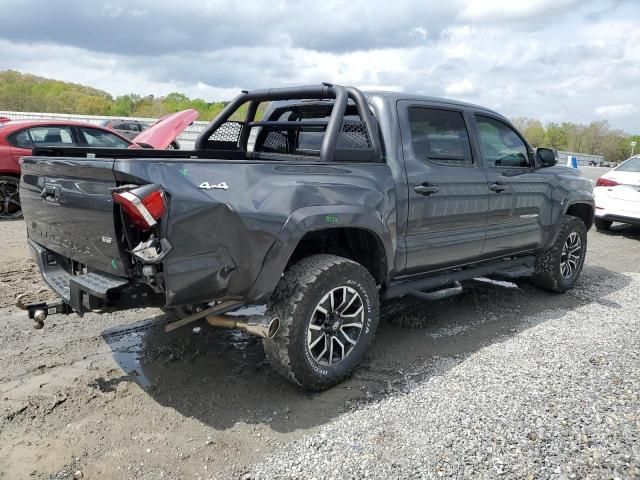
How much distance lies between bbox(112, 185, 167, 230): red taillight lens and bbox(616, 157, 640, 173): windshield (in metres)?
9.73

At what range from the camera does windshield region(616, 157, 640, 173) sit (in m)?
9.96

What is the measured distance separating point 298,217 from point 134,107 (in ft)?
327

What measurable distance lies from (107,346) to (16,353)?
2.03 ft

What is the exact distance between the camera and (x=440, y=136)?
444 centimetres

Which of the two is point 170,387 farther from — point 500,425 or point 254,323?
point 500,425

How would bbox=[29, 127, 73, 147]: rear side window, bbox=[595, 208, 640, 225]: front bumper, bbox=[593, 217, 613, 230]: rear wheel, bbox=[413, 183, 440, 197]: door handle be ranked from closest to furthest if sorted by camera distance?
bbox=[413, 183, 440, 197]: door handle < bbox=[29, 127, 73, 147]: rear side window < bbox=[595, 208, 640, 225]: front bumper < bbox=[593, 217, 613, 230]: rear wheel

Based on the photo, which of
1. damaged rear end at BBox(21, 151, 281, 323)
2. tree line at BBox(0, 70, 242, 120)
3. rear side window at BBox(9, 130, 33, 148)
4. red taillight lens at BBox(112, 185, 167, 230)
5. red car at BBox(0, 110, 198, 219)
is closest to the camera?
red taillight lens at BBox(112, 185, 167, 230)

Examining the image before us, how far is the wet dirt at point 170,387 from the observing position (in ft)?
9.23

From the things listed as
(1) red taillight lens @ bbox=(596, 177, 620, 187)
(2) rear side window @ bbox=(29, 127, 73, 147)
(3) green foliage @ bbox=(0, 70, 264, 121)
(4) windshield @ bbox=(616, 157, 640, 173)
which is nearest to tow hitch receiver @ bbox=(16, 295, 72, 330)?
(2) rear side window @ bbox=(29, 127, 73, 147)

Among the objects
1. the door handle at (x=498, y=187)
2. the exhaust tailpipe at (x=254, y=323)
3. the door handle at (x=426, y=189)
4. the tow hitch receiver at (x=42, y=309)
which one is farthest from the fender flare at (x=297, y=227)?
the door handle at (x=498, y=187)

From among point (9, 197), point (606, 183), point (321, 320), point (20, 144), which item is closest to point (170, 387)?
point (321, 320)

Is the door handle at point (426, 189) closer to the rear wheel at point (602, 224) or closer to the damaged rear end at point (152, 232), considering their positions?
the damaged rear end at point (152, 232)

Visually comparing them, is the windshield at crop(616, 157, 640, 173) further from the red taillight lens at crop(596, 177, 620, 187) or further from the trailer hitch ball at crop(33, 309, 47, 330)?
the trailer hitch ball at crop(33, 309, 47, 330)

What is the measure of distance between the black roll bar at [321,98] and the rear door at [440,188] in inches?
12.9
